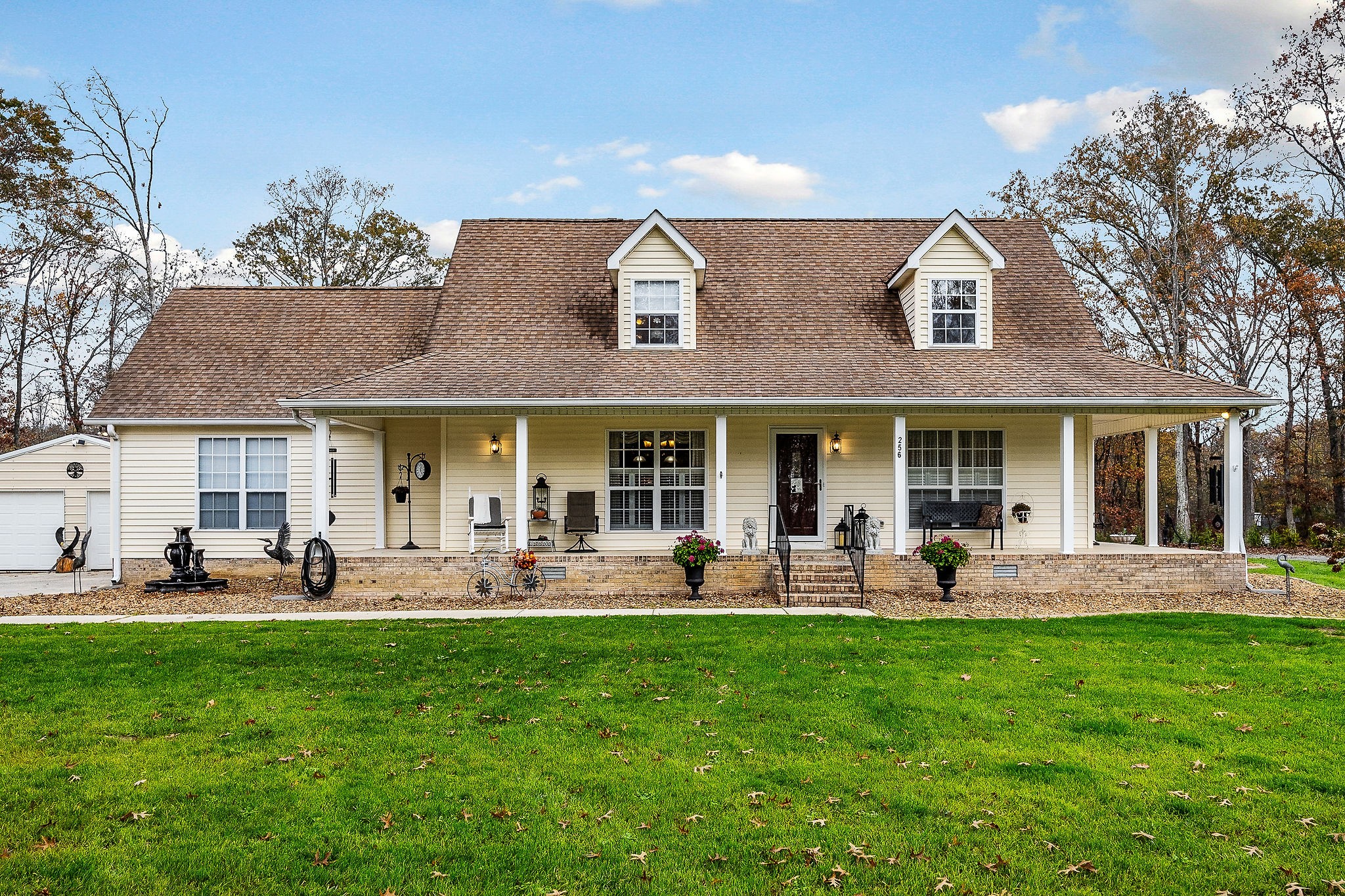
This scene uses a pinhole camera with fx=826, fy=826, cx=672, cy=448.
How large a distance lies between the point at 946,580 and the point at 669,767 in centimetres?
812

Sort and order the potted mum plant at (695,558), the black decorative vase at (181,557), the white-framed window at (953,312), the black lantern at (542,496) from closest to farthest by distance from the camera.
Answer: the potted mum plant at (695,558) < the black decorative vase at (181,557) < the black lantern at (542,496) < the white-framed window at (953,312)

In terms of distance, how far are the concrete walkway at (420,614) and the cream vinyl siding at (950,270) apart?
6.37 m

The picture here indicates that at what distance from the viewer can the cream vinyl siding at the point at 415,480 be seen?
610 inches

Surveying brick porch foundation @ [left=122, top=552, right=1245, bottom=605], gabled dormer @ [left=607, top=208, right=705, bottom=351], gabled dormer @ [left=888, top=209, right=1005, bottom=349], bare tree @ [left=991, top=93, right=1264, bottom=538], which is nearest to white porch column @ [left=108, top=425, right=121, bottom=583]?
brick porch foundation @ [left=122, top=552, right=1245, bottom=605]

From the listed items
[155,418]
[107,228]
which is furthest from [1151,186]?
[107,228]

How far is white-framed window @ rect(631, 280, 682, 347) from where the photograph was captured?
1546cm

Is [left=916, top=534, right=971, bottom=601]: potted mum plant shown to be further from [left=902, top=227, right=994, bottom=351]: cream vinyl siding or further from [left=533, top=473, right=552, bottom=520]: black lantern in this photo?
[left=533, top=473, right=552, bottom=520]: black lantern

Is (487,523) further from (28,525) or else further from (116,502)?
(28,525)

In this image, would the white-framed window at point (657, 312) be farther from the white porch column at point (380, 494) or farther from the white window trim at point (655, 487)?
the white porch column at point (380, 494)

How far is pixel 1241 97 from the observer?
2388 centimetres

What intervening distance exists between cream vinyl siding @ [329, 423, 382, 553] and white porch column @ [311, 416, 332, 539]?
2138 millimetres

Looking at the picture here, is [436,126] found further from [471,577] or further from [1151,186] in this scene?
[1151,186]

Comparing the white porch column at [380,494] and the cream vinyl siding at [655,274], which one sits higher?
the cream vinyl siding at [655,274]

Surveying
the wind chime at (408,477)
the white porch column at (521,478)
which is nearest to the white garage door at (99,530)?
the wind chime at (408,477)
